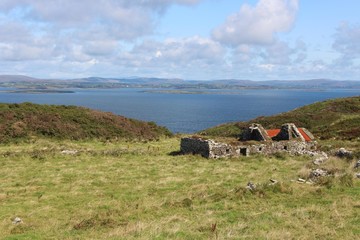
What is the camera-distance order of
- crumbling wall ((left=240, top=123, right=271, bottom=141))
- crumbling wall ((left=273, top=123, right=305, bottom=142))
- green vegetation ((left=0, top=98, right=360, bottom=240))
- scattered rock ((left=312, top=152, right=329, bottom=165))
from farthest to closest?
1. crumbling wall ((left=273, top=123, right=305, bottom=142))
2. crumbling wall ((left=240, top=123, right=271, bottom=141))
3. scattered rock ((left=312, top=152, right=329, bottom=165))
4. green vegetation ((left=0, top=98, right=360, bottom=240))

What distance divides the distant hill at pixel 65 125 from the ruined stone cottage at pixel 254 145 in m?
17.5

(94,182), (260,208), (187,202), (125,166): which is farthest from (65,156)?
(260,208)

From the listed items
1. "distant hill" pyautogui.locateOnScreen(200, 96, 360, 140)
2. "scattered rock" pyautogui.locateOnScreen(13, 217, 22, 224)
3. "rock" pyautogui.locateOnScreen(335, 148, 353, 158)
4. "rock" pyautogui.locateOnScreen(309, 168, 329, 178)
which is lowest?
"distant hill" pyautogui.locateOnScreen(200, 96, 360, 140)

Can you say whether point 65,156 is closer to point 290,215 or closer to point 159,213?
point 159,213

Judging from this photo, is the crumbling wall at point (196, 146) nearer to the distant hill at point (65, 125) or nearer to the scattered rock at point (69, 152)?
the scattered rock at point (69, 152)

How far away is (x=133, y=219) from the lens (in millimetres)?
14562

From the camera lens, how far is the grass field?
12.6 m

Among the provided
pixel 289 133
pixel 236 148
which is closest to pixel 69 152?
pixel 236 148

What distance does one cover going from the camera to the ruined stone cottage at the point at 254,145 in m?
32.0

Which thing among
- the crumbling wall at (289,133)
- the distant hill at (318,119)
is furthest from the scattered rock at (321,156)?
the distant hill at (318,119)

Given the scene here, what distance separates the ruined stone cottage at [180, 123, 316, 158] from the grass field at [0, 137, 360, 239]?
2502mm

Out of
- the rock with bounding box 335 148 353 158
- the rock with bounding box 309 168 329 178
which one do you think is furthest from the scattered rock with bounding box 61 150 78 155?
the rock with bounding box 335 148 353 158

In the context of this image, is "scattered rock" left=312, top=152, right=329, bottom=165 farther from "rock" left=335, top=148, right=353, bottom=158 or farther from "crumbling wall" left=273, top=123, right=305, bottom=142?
"crumbling wall" left=273, top=123, right=305, bottom=142

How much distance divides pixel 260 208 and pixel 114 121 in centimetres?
4103
